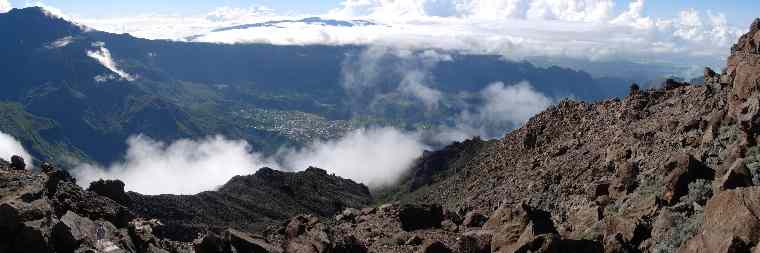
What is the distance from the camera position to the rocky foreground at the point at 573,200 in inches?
1185

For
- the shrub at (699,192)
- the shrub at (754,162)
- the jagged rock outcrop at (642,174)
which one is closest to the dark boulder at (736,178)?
the jagged rock outcrop at (642,174)

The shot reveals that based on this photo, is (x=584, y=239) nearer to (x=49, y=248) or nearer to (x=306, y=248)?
(x=306, y=248)

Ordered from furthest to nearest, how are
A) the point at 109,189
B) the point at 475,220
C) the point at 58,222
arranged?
the point at 109,189, the point at 475,220, the point at 58,222

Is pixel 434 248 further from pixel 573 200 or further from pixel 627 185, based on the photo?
pixel 573 200

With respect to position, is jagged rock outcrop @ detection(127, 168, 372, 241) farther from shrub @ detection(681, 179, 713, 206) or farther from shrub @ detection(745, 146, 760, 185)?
shrub @ detection(745, 146, 760, 185)

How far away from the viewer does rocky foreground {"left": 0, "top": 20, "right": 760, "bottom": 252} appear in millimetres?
30094

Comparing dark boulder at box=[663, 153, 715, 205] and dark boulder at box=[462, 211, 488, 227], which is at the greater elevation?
dark boulder at box=[663, 153, 715, 205]

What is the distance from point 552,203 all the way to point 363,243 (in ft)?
52.7

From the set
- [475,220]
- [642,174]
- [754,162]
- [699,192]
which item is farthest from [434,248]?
[754,162]

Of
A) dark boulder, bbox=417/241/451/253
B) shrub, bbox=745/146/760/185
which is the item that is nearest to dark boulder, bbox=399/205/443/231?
dark boulder, bbox=417/241/451/253

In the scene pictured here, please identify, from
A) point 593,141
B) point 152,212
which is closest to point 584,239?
point 593,141

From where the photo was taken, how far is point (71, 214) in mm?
34688

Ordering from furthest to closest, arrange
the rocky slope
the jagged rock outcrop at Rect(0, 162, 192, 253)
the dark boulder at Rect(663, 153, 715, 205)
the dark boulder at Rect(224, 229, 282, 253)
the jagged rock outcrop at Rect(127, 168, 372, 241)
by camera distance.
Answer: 1. the jagged rock outcrop at Rect(127, 168, 372, 241)
2. the dark boulder at Rect(224, 229, 282, 253)
3. the dark boulder at Rect(663, 153, 715, 205)
4. the rocky slope
5. the jagged rock outcrop at Rect(0, 162, 192, 253)

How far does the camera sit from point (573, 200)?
158 feet
